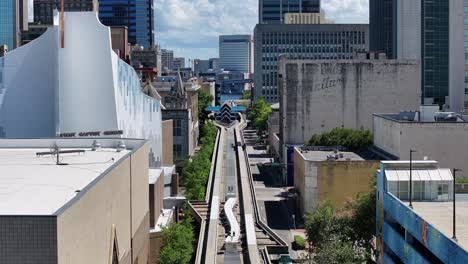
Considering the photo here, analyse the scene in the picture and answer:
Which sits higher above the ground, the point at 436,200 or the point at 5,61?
the point at 5,61

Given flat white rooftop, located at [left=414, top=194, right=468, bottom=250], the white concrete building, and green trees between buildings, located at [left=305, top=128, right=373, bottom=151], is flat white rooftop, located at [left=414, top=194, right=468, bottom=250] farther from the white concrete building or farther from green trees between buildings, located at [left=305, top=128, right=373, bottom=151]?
green trees between buildings, located at [left=305, top=128, right=373, bottom=151]

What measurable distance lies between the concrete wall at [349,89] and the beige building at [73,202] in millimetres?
50159

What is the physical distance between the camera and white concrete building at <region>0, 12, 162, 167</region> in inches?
2675

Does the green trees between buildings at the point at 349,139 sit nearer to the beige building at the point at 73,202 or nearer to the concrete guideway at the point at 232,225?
the concrete guideway at the point at 232,225

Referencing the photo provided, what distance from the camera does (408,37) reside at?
15138cm

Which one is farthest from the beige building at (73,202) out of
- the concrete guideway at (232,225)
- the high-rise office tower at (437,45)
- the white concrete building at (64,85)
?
the high-rise office tower at (437,45)

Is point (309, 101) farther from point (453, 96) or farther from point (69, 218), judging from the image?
point (69, 218)

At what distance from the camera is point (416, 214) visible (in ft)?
153

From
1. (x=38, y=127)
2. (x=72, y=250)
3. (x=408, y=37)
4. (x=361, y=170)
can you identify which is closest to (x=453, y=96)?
(x=408, y=37)

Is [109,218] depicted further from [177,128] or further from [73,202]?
[177,128]

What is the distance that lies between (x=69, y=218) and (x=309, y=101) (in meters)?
78.7

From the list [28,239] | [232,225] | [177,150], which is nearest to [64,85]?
[232,225]

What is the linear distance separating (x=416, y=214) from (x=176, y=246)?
19783 millimetres

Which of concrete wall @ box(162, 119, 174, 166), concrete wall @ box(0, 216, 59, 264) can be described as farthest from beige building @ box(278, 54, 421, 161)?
concrete wall @ box(0, 216, 59, 264)
